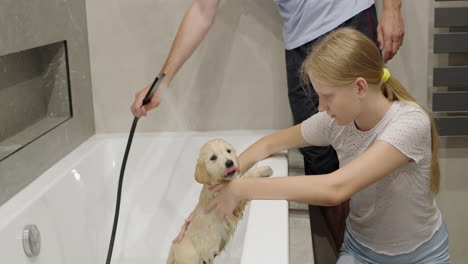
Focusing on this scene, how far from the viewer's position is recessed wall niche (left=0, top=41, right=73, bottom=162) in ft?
5.96

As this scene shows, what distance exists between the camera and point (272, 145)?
1.80 m

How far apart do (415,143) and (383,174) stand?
114 millimetres

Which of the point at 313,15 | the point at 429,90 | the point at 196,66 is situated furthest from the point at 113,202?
the point at 429,90

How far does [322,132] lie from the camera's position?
1663mm

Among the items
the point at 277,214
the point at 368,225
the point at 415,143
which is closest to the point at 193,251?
the point at 277,214

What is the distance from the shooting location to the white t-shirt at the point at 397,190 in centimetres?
140

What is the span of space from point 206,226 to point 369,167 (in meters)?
0.43

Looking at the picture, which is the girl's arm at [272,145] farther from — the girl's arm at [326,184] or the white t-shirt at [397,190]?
the girl's arm at [326,184]

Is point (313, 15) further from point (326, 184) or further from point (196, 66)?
point (326, 184)

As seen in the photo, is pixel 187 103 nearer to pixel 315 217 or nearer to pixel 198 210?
pixel 315 217

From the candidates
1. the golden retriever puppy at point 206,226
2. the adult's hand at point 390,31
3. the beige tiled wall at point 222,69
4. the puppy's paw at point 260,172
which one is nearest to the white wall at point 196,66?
the beige tiled wall at point 222,69

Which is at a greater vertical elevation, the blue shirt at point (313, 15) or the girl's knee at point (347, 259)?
the blue shirt at point (313, 15)

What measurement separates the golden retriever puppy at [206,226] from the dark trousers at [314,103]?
0.57m

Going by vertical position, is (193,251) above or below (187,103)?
below
